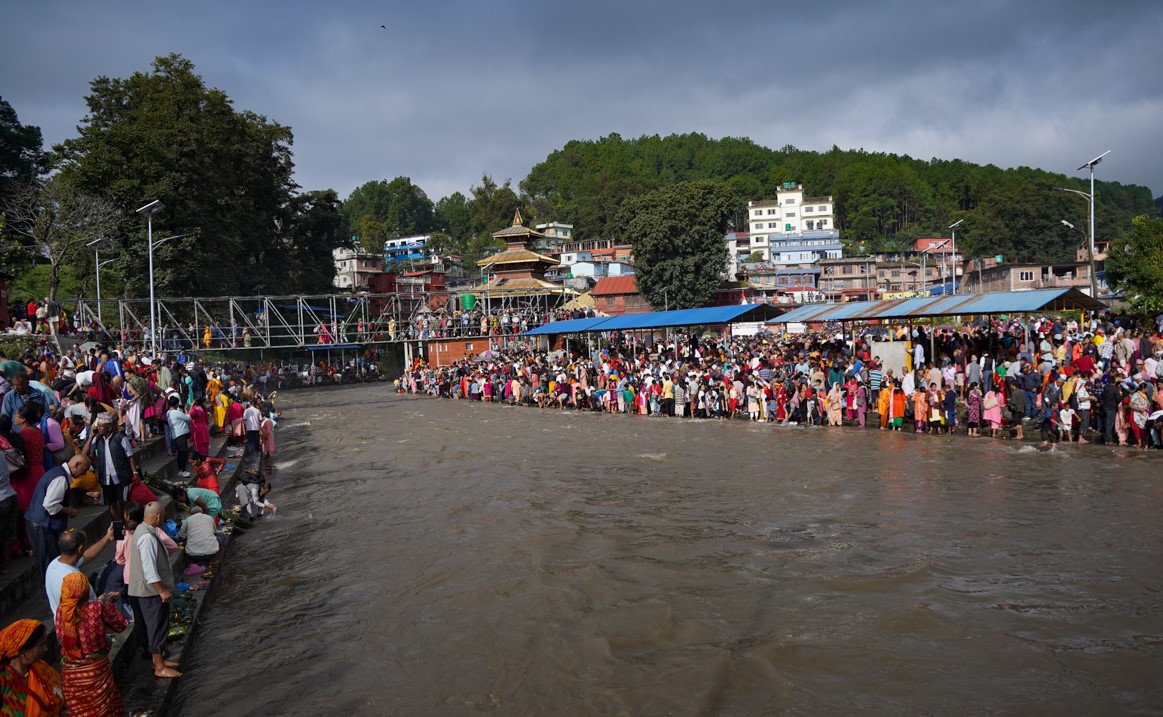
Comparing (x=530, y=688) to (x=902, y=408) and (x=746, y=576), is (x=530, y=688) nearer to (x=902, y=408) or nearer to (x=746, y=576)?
(x=746, y=576)

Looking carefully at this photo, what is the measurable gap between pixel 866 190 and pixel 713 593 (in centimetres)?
13146

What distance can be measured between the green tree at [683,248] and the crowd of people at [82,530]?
164 feet

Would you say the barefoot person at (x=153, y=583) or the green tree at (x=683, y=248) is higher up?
the green tree at (x=683, y=248)

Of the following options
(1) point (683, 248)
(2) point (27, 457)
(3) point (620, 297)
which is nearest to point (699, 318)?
(2) point (27, 457)

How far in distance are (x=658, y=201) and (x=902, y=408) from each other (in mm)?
48576

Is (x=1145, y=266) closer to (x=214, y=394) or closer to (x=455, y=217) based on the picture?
(x=214, y=394)

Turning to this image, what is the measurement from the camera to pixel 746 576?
974 cm

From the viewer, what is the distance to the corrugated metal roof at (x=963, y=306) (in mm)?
19266

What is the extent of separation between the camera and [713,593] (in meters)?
9.26

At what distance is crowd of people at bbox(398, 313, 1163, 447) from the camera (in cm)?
1664

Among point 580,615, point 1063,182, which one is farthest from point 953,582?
point 1063,182

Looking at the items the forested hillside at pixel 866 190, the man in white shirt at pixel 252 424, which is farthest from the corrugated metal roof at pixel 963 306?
the forested hillside at pixel 866 190

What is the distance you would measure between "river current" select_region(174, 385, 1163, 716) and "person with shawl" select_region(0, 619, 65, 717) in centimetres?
214

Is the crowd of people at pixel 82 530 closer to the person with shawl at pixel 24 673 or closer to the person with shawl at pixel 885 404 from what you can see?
the person with shawl at pixel 24 673
